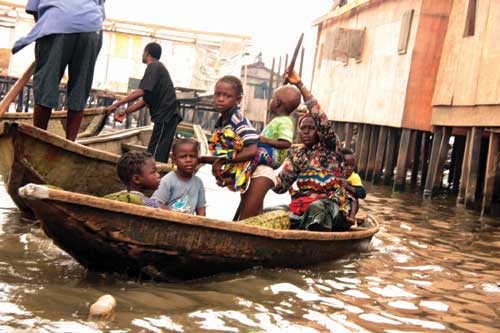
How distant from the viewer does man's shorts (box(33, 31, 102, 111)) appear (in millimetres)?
5648

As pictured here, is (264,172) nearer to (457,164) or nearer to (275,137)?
(275,137)

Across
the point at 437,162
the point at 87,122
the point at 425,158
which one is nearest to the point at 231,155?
the point at 87,122

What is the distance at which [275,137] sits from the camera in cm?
568

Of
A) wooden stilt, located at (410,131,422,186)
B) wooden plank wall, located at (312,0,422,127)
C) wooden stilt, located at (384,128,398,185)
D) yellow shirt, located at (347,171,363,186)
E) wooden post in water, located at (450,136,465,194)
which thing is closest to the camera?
yellow shirt, located at (347,171,363,186)

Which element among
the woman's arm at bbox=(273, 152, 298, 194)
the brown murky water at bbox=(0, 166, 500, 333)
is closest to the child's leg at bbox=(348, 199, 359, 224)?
the brown murky water at bbox=(0, 166, 500, 333)

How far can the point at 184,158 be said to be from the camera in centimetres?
510

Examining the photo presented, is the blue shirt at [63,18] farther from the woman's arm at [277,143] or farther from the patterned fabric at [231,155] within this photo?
the woman's arm at [277,143]

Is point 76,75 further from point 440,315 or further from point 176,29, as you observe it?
point 176,29

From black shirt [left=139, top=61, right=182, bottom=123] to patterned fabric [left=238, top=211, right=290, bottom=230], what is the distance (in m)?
2.47

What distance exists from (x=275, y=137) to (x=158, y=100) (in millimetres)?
2307

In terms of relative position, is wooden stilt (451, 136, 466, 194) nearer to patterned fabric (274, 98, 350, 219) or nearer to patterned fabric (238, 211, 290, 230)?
patterned fabric (274, 98, 350, 219)

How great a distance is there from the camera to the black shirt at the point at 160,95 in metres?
7.48

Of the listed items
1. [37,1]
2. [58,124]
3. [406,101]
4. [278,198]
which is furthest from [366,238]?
[406,101]

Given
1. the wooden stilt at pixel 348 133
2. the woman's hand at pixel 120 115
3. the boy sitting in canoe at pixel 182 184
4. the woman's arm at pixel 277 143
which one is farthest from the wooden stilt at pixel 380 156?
the boy sitting in canoe at pixel 182 184
